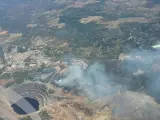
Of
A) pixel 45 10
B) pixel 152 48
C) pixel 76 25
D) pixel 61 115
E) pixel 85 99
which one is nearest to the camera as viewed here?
pixel 61 115

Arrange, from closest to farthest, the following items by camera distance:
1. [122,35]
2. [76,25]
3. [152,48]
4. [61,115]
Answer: [61,115] → [152,48] → [122,35] → [76,25]

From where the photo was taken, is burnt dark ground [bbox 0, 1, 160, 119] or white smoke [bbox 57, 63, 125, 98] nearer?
white smoke [bbox 57, 63, 125, 98]

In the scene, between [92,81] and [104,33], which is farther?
[104,33]

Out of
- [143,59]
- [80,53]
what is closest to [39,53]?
[80,53]

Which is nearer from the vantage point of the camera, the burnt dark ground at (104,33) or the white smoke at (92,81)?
the white smoke at (92,81)

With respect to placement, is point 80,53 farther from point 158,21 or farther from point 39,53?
point 158,21

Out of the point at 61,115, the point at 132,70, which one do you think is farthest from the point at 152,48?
the point at 61,115

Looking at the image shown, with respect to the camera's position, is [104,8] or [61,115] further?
[104,8]

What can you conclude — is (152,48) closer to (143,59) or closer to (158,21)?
(143,59)

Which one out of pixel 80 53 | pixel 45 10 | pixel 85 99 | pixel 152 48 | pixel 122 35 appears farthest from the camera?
pixel 45 10
